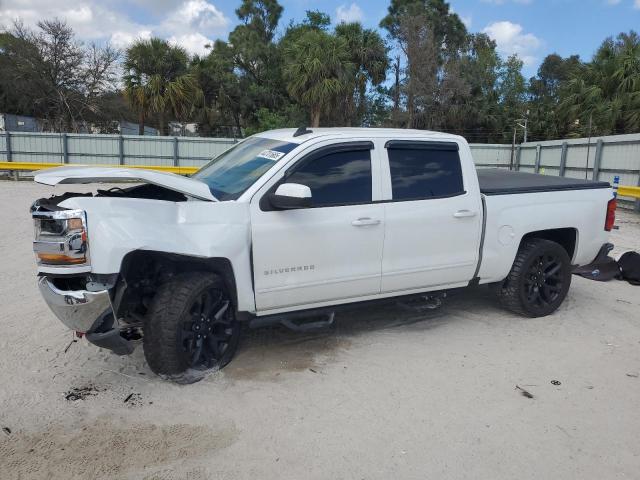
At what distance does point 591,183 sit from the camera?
5633 millimetres

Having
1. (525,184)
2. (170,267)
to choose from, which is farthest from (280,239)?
(525,184)

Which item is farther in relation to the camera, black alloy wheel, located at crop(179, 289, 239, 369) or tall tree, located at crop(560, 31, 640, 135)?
tall tree, located at crop(560, 31, 640, 135)

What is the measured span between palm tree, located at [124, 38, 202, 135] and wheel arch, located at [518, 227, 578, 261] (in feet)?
73.2

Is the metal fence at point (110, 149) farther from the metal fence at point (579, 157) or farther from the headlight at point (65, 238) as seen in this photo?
the headlight at point (65, 238)

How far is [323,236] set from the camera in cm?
411

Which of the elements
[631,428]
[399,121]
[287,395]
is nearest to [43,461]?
[287,395]

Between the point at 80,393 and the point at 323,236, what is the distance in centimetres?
207

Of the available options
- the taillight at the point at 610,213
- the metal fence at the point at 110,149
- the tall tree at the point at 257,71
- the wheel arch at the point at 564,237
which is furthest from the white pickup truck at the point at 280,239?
the tall tree at the point at 257,71

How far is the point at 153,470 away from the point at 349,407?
132 centimetres

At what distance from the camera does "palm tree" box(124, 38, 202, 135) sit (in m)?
24.7

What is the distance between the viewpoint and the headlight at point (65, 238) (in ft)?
11.0

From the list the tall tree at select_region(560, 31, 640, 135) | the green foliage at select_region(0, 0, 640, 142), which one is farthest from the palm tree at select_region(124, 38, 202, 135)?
the tall tree at select_region(560, 31, 640, 135)

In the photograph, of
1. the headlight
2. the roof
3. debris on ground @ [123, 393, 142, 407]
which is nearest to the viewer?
the headlight

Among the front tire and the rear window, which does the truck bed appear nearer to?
the rear window
